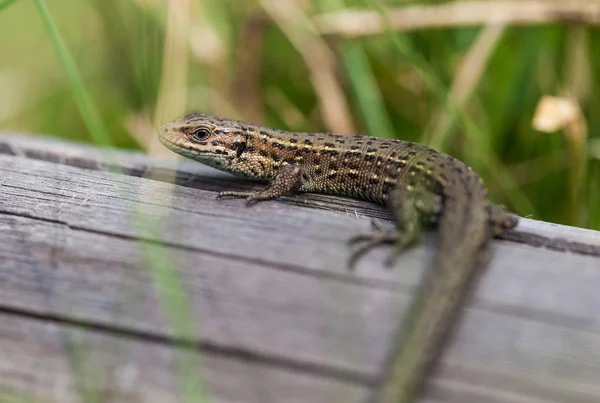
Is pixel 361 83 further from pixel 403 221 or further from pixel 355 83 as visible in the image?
pixel 403 221

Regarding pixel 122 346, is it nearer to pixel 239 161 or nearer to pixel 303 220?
pixel 303 220

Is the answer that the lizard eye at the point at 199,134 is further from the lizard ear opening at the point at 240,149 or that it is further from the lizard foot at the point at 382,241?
the lizard foot at the point at 382,241

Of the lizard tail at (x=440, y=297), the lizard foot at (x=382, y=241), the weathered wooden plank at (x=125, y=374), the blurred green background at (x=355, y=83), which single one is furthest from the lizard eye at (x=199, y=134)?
the weathered wooden plank at (x=125, y=374)

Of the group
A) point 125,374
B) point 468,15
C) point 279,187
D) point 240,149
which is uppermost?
point 468,15

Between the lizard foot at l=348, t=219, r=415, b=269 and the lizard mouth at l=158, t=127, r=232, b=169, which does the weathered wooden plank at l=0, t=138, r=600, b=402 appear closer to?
the lizard foot at l=348, t=219, r=415, b=269

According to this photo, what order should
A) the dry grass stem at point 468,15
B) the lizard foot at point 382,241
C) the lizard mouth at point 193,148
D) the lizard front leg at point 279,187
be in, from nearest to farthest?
the lizard foot at point 382,241
the lizard front leg at point 279,187
the lizard mouth at point 193,148
the dry grass stem at point 468,15

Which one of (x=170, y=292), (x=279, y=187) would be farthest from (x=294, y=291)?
(x=279, y=187)

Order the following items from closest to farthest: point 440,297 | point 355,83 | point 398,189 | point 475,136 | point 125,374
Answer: point 125,374 → point 440,297 → point 398,189 → point 475,136 → point 355,83

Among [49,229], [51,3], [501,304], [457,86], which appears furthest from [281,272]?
[51,3]
